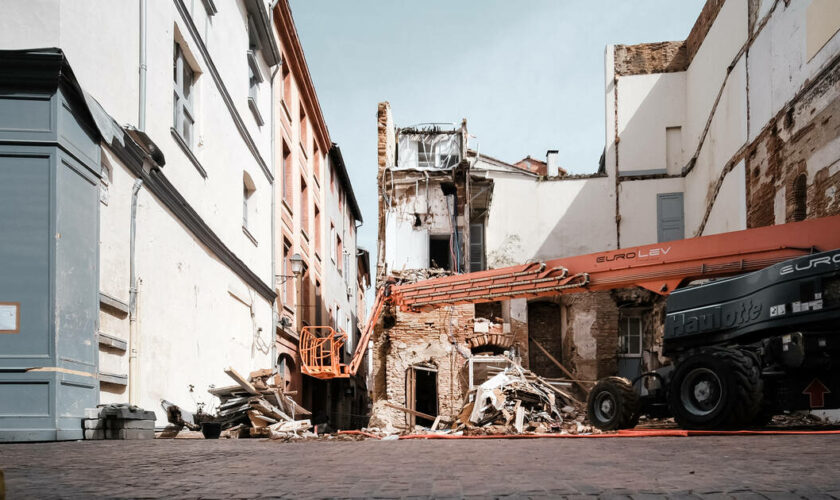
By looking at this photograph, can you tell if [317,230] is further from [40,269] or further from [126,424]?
[40,269]

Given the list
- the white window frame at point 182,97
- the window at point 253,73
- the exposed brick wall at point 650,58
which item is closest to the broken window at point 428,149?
the exposed brick wall at point 650,58

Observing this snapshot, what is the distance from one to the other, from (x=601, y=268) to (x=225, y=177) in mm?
7242

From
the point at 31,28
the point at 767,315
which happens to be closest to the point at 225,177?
the point at 31,28

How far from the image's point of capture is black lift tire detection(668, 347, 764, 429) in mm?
9562

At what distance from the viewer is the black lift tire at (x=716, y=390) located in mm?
9562

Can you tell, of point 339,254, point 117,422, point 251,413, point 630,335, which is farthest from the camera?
point 339,254

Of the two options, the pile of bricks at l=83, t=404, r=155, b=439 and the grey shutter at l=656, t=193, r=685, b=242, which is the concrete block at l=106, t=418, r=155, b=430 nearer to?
the pile of bricks at l=83, t=404, r=155, b=439

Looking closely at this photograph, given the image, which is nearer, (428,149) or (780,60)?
(780,60)

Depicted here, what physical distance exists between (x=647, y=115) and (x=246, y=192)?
16243 millimetres

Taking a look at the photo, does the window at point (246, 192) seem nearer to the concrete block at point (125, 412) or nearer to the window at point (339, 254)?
the concrete block at point (125, 412)

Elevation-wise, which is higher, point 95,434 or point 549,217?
point 549,217

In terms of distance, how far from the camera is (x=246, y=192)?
56.9ft

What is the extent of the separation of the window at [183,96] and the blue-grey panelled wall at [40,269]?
12.4ft

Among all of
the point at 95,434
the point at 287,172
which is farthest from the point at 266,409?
the point at 287,172
